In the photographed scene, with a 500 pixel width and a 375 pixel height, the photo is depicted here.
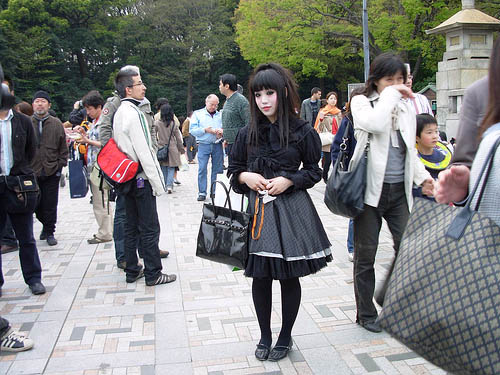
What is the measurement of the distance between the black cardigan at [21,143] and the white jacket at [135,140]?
2.43 ft

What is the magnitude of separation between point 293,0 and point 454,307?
25155mm

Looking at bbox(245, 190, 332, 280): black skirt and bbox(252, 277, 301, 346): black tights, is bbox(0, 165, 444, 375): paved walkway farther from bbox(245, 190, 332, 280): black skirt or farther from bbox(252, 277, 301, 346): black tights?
bbox(245, 190, 332, 280): black skirt

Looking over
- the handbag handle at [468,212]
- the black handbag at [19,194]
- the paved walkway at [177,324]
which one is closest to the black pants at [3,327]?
the paved walkway at [177,324]

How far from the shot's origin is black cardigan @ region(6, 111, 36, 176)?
15.1ft

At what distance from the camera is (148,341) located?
12.5ft

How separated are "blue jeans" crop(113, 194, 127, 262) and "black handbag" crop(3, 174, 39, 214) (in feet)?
2.95

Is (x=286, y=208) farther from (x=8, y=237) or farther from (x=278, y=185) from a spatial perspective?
(x=8, y=237)

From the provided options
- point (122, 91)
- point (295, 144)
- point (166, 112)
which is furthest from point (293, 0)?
point (295, 144)

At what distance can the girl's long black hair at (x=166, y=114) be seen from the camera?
10.4 meters

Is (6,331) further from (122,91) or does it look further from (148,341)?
(122,91)

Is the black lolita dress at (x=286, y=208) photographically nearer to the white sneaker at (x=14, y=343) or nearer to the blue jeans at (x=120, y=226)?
the white sneaker at (x=14, y=343)

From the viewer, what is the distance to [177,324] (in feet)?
13.5

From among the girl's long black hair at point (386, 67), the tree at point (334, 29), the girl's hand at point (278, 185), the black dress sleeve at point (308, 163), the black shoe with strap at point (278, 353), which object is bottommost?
the black shoe with strap at point (278, 353)

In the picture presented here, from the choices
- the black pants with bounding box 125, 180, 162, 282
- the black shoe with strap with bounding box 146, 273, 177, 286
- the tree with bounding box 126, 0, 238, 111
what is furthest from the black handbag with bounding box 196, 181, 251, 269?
the tree with bounding box 126, 0, 238, 111
